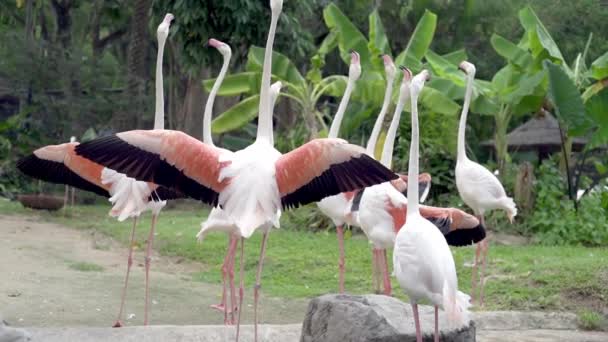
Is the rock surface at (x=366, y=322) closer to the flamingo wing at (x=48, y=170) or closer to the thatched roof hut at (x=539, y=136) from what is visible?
the flamingo wing at (x=48, y=170)

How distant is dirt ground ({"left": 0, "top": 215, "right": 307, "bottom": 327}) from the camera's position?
658cm

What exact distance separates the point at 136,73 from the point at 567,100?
368 inches

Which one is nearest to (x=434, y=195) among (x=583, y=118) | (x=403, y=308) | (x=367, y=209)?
(x=583, y=118)

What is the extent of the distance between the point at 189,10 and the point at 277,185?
8.07m

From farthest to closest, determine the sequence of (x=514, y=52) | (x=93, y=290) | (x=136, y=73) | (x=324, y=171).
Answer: (x=136, y=73), (x=514, y=52), (x=93, y=290), (x=324, y=171)

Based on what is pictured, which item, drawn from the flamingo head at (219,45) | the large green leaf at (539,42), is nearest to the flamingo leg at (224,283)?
the flamingo head at (219,45)

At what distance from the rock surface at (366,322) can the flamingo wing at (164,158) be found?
3.31 ft

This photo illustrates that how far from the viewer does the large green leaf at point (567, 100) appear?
10656mm

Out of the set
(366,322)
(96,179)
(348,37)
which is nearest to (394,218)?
(366,322)

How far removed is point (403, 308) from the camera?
571 centimetres

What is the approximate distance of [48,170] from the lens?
6055 millimetres

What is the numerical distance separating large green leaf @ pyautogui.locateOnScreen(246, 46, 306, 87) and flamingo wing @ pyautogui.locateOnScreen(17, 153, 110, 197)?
666 cm

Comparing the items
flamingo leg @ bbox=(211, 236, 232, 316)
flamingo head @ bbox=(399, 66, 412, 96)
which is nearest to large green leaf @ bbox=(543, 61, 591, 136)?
flamingo head @ bbox=(399, 66, 412, 96)

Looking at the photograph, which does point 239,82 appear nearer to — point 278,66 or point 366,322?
point 278,66
